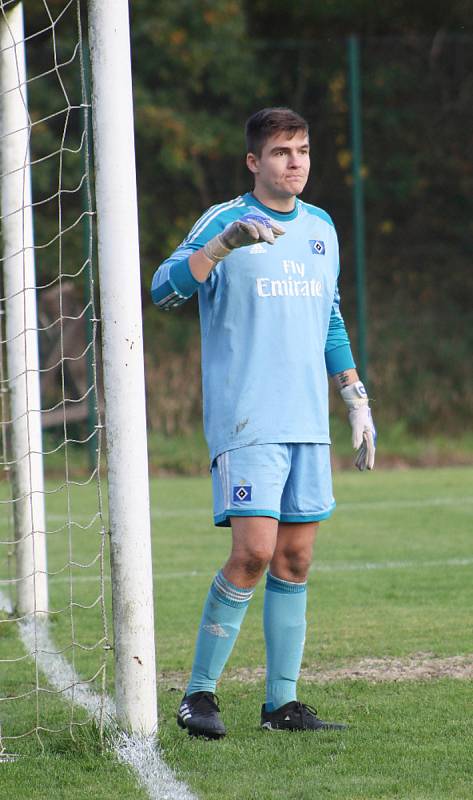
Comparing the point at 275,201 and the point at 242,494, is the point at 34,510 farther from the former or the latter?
the point at 275,201

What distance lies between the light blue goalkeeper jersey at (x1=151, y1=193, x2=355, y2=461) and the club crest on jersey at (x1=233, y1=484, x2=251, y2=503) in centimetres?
14

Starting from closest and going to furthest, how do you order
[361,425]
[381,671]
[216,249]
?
[216,249]
[361,425]
[381,671]

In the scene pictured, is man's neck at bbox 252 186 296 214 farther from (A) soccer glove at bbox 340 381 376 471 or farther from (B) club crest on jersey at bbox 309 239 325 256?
(A) soccer glove at bbox 340 381 376 471

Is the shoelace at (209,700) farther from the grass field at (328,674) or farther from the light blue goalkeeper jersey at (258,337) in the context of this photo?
the light blue goalkeeper jersey at (258,337)

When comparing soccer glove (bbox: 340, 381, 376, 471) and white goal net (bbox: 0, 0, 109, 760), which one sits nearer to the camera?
white goal net (bbox: 0, 0, 109, 760)

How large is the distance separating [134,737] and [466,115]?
50.9 ft

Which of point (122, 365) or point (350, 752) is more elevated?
point (122, 365)

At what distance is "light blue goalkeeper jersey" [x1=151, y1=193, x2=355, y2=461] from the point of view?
434cm

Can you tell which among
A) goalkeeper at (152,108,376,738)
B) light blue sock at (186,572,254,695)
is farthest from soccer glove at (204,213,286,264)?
light blue sock at (186,572,254,695)

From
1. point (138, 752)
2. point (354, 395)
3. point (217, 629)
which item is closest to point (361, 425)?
point (354, 395)

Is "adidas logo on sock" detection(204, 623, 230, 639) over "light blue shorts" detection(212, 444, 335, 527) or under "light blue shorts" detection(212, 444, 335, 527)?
under

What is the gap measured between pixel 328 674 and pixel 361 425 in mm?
1164

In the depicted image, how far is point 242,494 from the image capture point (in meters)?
4.25

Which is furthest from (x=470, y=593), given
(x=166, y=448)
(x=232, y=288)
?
(x=166, y=448)
